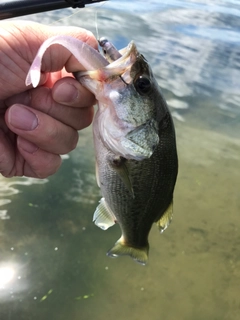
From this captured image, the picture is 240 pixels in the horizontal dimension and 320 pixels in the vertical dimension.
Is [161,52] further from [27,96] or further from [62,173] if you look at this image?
[27,96]

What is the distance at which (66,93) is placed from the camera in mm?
1474

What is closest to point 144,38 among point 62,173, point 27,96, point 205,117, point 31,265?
point 205,117

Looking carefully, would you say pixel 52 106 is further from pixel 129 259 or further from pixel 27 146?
pixel 129 259

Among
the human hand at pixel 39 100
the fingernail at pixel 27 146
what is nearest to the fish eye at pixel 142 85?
the human hand at pixel 39 100

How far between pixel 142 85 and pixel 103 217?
64cm

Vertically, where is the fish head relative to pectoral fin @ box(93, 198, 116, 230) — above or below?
above

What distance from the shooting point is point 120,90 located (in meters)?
1.30

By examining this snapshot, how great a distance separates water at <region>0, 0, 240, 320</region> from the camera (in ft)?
10.1

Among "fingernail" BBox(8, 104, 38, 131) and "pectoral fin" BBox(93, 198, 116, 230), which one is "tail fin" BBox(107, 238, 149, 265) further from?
"fingernail" BBox(8, 104, 38, 131)

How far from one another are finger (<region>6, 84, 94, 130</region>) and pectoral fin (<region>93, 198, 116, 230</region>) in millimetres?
379

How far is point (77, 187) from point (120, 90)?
2750mm

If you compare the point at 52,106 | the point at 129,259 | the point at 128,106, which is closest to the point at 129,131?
the point at 128,106

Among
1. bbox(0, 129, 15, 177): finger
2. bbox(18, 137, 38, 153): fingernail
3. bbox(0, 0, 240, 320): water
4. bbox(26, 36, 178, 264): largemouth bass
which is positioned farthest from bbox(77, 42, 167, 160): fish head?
bbox(0, 0, 240, 320): water

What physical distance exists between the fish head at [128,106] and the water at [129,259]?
6.91 ft
